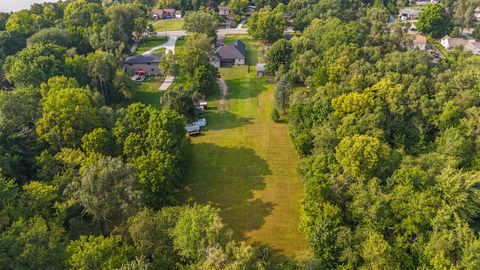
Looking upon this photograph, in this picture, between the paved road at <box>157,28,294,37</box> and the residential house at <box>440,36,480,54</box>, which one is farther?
the paved road at <box>157,28,294,37</box>

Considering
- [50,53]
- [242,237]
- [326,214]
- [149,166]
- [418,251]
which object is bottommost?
[242,237]

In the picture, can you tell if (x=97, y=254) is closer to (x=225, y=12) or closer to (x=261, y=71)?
(x=261, y=71)

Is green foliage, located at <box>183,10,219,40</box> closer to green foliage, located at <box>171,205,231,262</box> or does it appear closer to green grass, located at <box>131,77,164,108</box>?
green grass, located at <box>131,77,164,108</box>

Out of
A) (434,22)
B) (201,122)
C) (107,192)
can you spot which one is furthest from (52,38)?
(434,22)

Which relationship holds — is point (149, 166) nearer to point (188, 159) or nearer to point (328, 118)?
point (188, 159)

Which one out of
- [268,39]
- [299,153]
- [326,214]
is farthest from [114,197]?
[268,39]

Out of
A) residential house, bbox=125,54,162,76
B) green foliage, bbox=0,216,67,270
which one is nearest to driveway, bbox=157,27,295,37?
residential house, bbox=125,54,162,76

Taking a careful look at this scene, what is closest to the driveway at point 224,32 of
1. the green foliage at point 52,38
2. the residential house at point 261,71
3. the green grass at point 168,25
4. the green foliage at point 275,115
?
the green grass at point 168,25
